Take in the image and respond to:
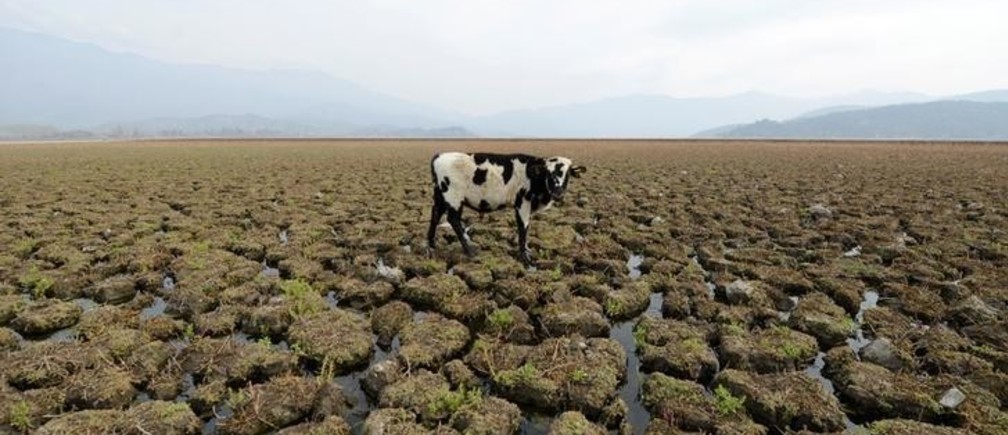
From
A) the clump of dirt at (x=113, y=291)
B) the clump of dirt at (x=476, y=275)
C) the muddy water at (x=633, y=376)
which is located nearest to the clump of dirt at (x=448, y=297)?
the clump of dirt at (x=476, y=275)

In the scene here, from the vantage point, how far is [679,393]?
199 inches

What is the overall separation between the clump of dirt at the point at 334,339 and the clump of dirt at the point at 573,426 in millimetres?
2381

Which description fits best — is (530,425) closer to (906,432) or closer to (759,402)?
(759,402)

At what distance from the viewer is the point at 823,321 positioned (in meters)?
6.65

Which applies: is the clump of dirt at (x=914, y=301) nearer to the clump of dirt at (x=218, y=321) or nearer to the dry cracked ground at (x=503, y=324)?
the dry cracked ground at (x=503, y=324)

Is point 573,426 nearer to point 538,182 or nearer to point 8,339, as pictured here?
point 538,182

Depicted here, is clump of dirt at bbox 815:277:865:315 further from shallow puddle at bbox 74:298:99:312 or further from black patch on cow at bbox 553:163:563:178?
shallow puddle at bbox 74:298:99:312

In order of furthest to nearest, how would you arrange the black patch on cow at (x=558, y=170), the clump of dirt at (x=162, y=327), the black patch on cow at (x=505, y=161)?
the black patch on cow at (x=505, y=161) → the black patch on cow at (x=558, y=170) → the clump of dirt at (x=162, y=327)

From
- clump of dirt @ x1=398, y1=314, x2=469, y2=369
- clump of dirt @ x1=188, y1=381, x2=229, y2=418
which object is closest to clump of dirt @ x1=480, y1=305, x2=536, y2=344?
clump of dirt @ x1=398, y1=314, x2=469, y2=369

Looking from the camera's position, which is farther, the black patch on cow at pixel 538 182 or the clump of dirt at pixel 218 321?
the black patch on cow at pixel 538 182

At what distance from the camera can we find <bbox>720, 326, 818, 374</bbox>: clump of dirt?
5.64m

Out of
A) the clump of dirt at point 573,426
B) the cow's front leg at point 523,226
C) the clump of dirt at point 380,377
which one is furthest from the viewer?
the cow's front leg at point 523,226

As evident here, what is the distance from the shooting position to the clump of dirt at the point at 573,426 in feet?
14.5

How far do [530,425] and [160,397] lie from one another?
137 inches
